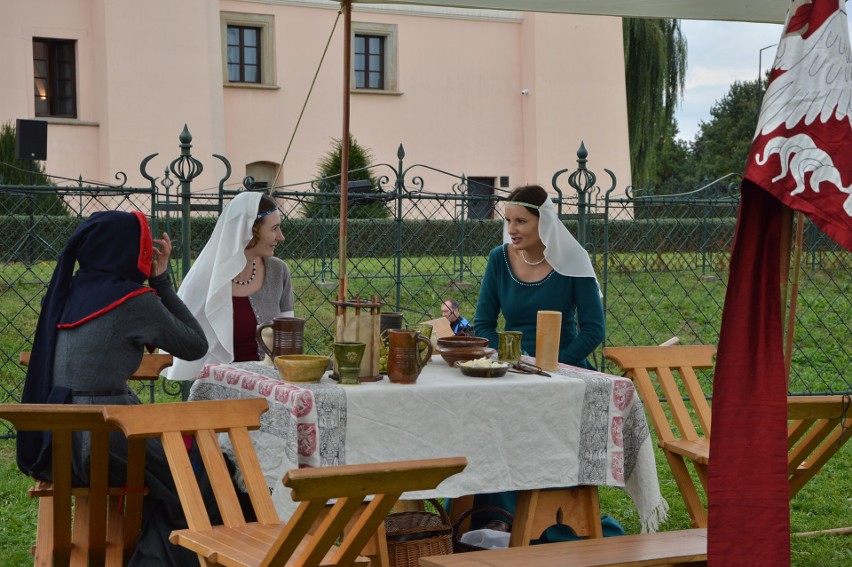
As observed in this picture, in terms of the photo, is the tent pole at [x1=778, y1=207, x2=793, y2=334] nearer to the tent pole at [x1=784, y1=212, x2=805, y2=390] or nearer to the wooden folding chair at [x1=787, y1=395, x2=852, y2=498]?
the tent pole at [x1=784, y1=212, x2=805, y2=390]

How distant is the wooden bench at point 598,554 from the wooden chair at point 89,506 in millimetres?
1028

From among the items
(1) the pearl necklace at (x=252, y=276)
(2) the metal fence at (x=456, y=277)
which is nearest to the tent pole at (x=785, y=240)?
(1) the pearl necklace at (x=252, y=276)

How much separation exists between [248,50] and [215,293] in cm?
1707

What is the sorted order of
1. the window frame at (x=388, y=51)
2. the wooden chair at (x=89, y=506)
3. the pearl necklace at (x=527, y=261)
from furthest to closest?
the window frame at (x=388, y=51)
the pearl necklace at (x=527, y=261)
the wooden chair at (x=89, y=506)

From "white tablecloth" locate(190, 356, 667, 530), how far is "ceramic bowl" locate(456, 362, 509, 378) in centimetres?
4

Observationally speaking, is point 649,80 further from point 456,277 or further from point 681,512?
point 681,512

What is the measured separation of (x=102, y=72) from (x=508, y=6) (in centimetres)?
1589

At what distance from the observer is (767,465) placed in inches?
91.1

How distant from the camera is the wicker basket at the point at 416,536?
11.9ft

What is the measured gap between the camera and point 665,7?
12.6 feet

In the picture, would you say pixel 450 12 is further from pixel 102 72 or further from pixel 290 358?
pixel 290 358

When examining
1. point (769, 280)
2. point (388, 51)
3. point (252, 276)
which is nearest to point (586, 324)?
point (252, 276)

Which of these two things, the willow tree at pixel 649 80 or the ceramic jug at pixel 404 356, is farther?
the willow tree at pixel 649 80

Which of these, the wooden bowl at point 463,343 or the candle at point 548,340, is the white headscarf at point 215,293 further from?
the candle at point 548,340
